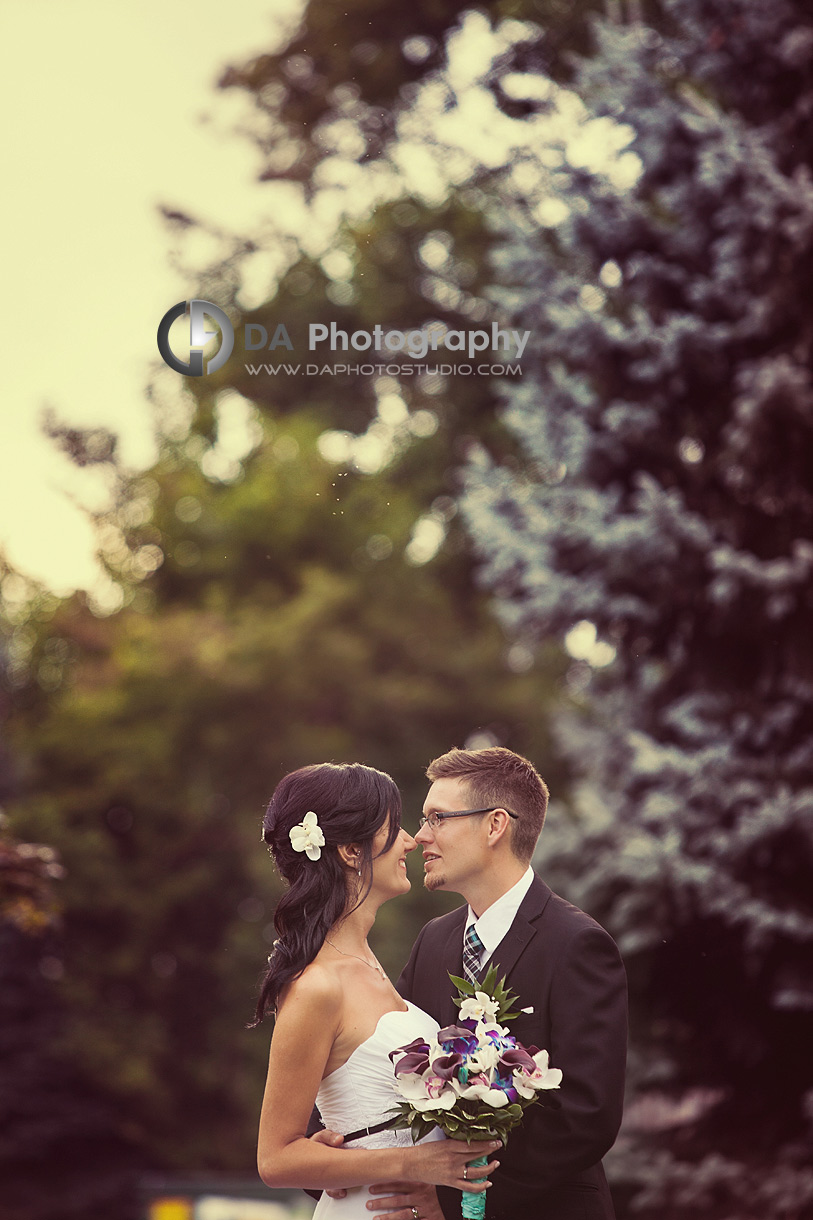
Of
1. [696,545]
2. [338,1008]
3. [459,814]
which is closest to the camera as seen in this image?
[338,1008]

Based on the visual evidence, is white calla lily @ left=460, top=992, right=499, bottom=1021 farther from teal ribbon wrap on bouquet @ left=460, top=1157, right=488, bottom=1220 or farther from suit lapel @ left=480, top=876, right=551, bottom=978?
teal ribbon wrap on bouquet @ left=460, top=1157, right=488, bottom=1220

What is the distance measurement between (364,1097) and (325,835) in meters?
0.52

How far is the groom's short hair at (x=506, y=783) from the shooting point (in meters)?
2.72

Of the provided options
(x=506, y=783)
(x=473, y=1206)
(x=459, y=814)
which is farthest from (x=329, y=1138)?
(x=506, y=783)

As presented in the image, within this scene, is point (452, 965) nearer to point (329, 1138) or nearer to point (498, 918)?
point (498, 918)

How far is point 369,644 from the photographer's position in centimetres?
1423

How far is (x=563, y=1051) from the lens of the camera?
2508 millimetres

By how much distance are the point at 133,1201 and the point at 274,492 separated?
24.7ft

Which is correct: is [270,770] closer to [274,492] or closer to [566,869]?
[274,492]

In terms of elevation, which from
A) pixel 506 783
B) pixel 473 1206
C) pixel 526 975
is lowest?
pixel 473 1206

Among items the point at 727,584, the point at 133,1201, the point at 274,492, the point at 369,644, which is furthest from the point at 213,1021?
the point at 727,584

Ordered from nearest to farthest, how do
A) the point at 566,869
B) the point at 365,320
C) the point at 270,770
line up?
the point at 566,869, the point at 365,320, the point at 270,770

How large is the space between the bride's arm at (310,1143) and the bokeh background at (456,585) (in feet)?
7.56

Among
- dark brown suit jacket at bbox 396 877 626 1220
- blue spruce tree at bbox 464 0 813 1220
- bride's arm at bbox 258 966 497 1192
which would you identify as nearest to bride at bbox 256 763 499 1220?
bride's arm at bbox 258 966 497 1192
